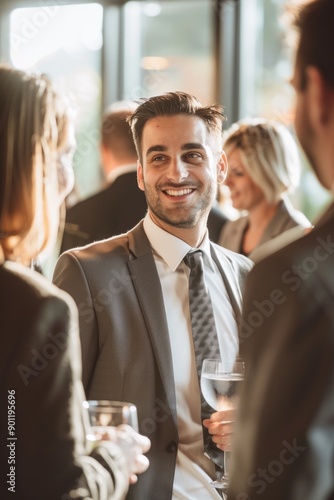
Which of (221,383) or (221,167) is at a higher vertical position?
(221,167)

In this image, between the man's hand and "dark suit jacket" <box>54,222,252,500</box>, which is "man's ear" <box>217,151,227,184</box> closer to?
"dark suit jacket" <box>54,222,252,500</box>

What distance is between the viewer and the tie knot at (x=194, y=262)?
1966mm

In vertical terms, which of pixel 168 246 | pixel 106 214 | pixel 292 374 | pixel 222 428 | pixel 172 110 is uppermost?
pixel 172 110

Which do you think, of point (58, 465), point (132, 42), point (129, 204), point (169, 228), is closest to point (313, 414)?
point (58, 465)

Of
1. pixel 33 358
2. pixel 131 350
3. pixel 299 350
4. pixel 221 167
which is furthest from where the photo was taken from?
pixel 221 167

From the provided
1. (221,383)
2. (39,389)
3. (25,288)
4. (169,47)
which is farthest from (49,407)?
(169,47)

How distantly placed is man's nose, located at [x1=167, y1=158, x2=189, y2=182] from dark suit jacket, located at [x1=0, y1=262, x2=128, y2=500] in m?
0.78

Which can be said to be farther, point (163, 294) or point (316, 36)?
point (163, 294)

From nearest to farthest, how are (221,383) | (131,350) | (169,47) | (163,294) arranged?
(221,383) < (131,350) < (163,294) < (169,47)

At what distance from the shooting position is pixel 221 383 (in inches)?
65.5

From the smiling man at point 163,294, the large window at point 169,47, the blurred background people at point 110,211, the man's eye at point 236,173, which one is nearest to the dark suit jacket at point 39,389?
the smiling man at point 163,294

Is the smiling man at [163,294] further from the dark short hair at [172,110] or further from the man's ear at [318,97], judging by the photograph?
the man's ear at [318,97]

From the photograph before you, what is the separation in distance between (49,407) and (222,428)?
573mm

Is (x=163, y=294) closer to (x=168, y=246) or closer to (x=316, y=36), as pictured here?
(x=168, y=246)
